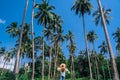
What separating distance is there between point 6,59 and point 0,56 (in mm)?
7826

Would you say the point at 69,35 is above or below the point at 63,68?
above

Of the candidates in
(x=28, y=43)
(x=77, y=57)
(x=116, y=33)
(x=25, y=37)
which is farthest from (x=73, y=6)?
(x=77, y=57)

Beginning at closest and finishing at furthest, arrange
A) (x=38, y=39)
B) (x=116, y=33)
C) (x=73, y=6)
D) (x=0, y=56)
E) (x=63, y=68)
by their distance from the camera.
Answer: (x=63, y=68), (x=73, y=6), (x=116, y=33), (x=38, y=39), (x=0, y=56)

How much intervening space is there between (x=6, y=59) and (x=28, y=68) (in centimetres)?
917

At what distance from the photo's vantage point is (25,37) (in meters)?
70.8

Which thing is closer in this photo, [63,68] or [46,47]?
[63,68]

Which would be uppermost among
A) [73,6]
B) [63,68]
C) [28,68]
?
[73,6]

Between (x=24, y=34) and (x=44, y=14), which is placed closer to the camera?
(x=44, y=14)

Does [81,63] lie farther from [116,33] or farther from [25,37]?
[25,37]

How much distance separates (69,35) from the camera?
3155 inches

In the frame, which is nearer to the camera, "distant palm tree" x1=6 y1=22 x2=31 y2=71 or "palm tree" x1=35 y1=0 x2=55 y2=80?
"palm tree" x1=35 y1=0 x2=55 y2=80

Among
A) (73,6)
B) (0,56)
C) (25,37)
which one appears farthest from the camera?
(0,56)

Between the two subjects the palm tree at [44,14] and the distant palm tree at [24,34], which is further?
the distant palm tree at [24,34]

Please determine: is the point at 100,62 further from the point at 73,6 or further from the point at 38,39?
the point at 73,6
